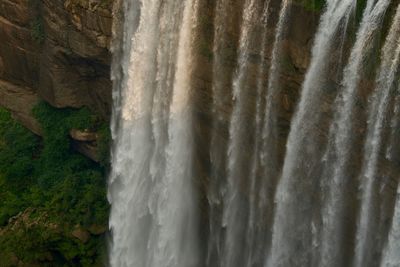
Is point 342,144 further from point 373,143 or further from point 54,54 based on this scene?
point 54,54

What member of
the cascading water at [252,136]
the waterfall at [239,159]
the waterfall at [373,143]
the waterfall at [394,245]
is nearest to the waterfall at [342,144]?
the cascading water at [252,136]

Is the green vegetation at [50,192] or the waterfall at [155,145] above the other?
the waterfall at [155,145]

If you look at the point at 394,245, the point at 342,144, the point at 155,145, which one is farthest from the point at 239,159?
the point at 394,245

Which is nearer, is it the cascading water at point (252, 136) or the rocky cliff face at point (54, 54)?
the cascading water at point (252, 136)

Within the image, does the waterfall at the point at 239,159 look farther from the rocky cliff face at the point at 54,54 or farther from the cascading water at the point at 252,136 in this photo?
the rocky cliff face at the point at 54,54

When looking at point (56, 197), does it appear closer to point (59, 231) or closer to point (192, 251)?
point (59, 231)

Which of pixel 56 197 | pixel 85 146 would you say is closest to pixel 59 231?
pixel 56 197

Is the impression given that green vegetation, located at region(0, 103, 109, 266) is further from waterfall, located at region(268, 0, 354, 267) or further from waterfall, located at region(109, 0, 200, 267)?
waterfall, located at region(268, 0, 354, 267)
